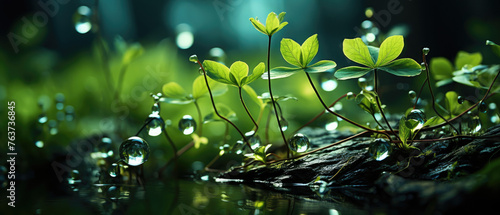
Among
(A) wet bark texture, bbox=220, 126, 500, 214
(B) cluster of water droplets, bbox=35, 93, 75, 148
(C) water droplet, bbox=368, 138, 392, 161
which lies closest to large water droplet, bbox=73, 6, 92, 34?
(B) cluster of water droplets, bbox=35, 93, 75, 148

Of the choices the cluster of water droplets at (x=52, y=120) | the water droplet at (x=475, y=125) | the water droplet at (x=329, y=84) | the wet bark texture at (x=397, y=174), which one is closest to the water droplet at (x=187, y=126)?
the wet bark texture at (x=397, y=174)

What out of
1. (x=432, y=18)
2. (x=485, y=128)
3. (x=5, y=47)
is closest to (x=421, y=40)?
(x=432, y=18)

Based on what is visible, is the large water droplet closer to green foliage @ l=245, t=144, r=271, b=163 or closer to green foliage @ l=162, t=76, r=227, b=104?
green foliage @ l=162, t=76, r=227, b=104

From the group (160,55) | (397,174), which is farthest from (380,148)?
(160,55)

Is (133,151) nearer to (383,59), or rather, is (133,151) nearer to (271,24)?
(271,24)

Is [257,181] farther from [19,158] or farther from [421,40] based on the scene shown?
[421,40]

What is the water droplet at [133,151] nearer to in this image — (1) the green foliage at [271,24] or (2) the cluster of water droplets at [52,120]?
(1) the green foliage at [271,24]
